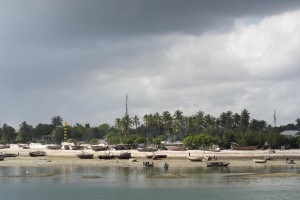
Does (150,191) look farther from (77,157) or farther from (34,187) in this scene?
(77,157)

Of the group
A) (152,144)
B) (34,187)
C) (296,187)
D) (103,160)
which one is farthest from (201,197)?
(152,144)

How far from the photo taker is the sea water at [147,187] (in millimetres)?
63156

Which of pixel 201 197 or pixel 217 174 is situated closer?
pixel 201 197

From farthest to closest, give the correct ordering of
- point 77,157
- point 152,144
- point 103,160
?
point 152,144, point 77,157, point 103,160

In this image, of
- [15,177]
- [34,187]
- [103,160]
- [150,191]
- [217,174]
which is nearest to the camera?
[150,191]

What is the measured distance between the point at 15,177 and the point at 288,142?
10643 centimetres

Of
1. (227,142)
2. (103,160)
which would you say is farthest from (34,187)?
(227,142)

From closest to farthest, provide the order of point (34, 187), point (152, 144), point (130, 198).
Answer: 1. point (130, 198)
2. point (34, 187)
3. point (152, 144)

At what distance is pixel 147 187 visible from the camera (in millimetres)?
70938

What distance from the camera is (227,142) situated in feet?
555

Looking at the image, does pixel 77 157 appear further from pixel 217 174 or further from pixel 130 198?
pixel 130 198

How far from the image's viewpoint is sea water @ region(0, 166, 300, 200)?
6316 cm

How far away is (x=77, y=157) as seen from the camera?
145375 mm

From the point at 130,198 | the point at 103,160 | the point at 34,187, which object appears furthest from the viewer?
the point at 103,160
